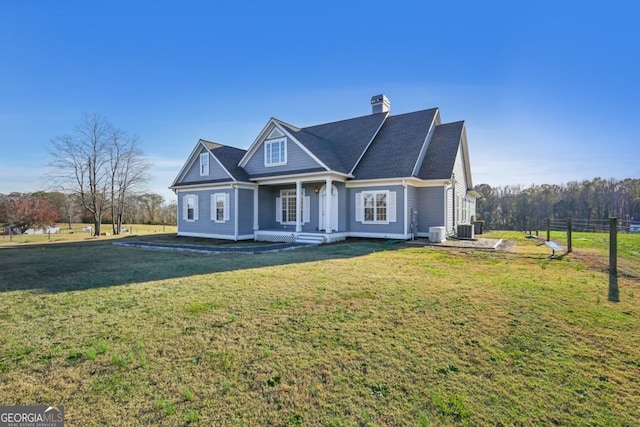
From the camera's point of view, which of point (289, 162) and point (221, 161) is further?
point (221, 161)

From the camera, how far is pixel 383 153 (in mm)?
16516

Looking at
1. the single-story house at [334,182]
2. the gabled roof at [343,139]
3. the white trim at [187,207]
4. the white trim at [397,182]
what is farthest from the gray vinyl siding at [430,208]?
the white trim at [187,207]

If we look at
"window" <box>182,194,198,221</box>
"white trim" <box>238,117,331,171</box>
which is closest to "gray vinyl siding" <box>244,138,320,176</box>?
"white trim" <box>238,117,331,171</box>

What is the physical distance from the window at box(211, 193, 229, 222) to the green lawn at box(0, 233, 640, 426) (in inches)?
433

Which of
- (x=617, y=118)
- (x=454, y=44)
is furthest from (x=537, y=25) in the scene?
(x=617, y=118)

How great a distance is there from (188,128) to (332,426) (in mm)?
21514

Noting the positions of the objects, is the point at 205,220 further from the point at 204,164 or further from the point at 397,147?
the point at 397,147

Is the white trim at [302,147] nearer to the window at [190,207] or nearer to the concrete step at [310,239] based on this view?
the concrete step at [310,239]

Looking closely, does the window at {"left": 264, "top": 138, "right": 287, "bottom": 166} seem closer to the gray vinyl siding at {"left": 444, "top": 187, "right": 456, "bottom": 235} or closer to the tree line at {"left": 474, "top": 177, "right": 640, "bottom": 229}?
the gray vinyl siding at {"left": 444, "top": 187, "right": 456, "bottom": 235}

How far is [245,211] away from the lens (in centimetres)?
1727

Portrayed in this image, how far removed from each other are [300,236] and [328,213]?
1.94 meters

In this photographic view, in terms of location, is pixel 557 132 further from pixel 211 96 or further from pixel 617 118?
pixel 211 96

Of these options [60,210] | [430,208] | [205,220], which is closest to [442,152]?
[430,208]

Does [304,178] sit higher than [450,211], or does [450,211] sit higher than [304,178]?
[304,178]
